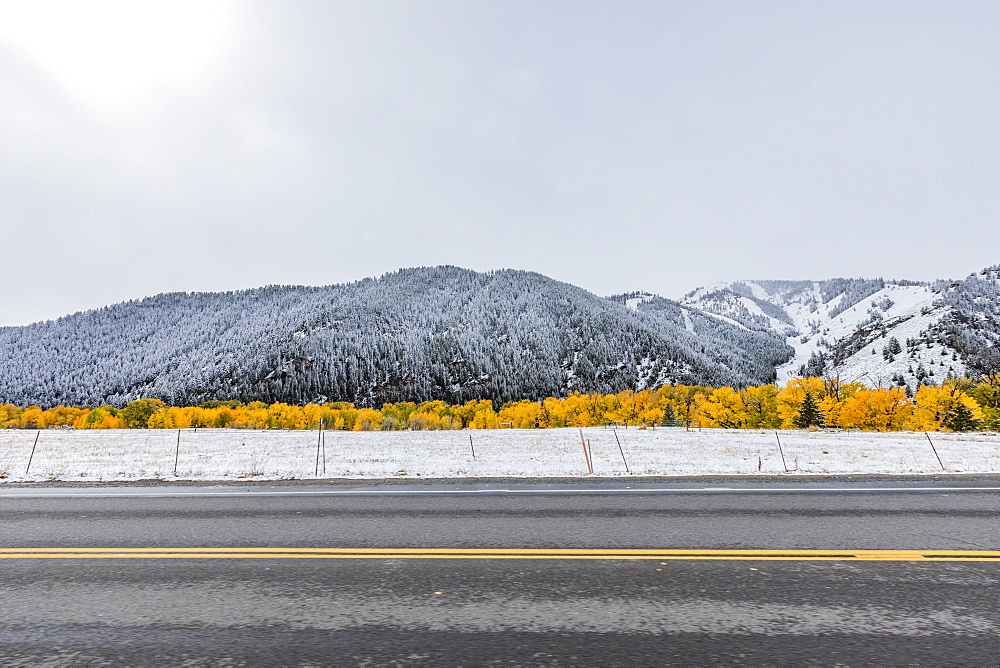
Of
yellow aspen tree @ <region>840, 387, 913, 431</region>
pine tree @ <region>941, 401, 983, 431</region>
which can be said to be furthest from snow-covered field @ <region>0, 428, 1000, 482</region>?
yellow aspen tree @ <region>840, 387, 913, 431</region>

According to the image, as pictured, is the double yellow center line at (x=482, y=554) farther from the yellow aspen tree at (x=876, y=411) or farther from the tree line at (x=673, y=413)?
the yellow aspen tree at (x=876, y=411)

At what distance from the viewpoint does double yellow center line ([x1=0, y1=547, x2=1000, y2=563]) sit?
250 inches

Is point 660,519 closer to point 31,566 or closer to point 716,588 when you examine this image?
point 716,588

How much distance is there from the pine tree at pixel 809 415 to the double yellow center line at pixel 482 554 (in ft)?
200

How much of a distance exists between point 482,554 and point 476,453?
22.8 meters

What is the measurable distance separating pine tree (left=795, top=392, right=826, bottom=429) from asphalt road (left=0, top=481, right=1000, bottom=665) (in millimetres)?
57005

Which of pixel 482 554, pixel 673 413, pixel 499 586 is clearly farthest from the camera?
pixel 673 413

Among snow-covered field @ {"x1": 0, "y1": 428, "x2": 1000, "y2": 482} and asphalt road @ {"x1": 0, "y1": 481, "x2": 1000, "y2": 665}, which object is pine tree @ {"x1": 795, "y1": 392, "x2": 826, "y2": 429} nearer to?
snow-covered field @ {"x1": 0, "y1": 428, "x2": 1000, "y2": 482}

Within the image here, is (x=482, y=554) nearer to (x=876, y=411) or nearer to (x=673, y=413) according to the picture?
(x=876, y=411)

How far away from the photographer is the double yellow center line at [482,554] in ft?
20.9

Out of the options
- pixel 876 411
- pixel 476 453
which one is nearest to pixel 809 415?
pixel 876 411

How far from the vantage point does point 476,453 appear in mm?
29031

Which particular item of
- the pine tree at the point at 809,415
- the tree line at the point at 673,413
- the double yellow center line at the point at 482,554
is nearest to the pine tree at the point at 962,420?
the tree line at the point at 673,413

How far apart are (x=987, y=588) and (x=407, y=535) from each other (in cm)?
671
